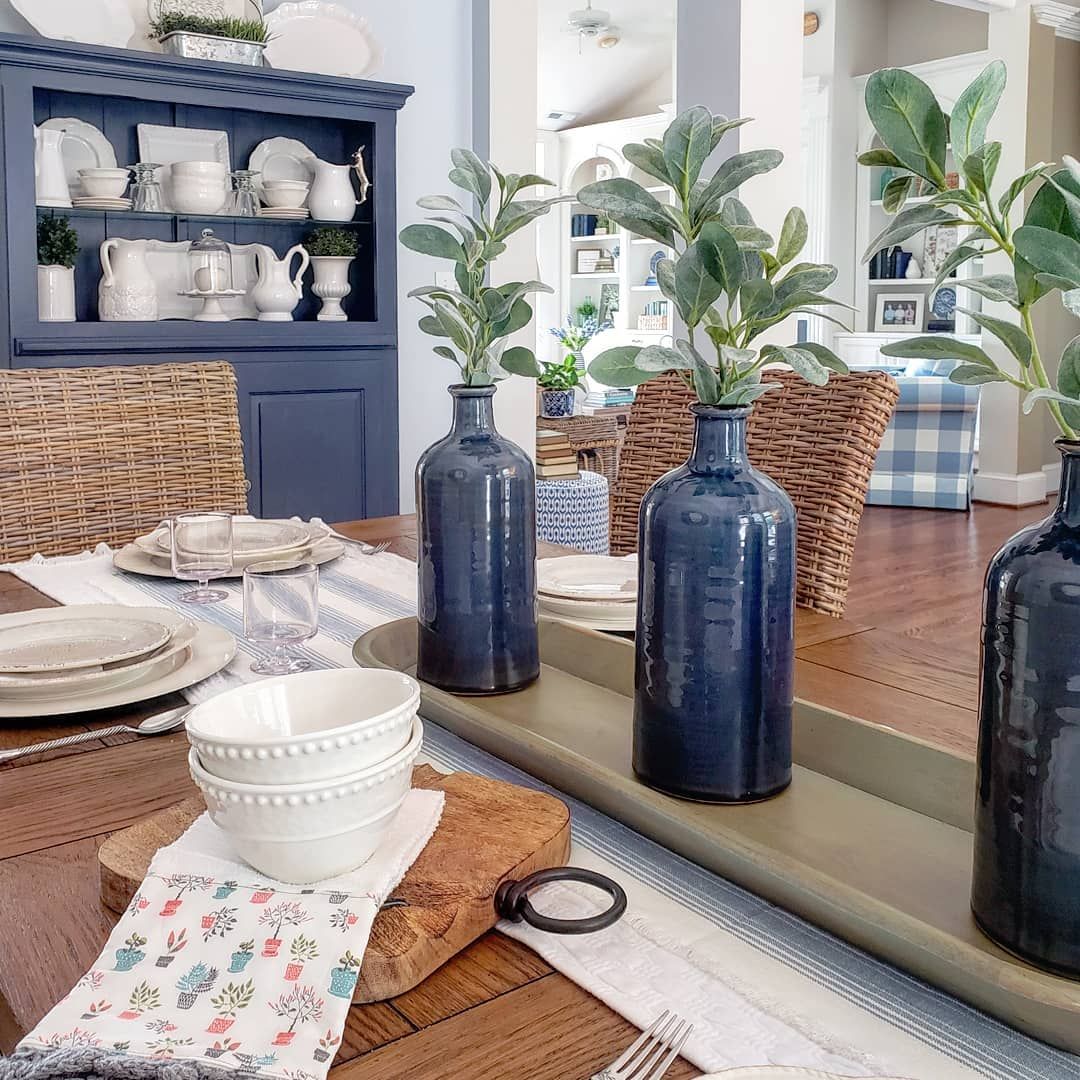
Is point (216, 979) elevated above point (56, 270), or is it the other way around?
point (56, 270)

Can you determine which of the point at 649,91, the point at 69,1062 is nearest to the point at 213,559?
the point at 69,1062

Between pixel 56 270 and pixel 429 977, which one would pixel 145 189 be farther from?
pixel 429 977

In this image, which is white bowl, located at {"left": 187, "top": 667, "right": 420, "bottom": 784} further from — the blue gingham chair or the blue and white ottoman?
the blue gingham chair

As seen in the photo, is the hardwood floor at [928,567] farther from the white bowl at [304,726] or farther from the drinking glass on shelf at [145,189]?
the white bowl at [304,726]

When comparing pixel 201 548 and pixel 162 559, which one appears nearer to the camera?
pixel 201 548

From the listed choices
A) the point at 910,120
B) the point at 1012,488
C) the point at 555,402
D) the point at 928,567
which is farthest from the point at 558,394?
the point at 910,120

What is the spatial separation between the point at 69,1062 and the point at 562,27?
7.75 metres

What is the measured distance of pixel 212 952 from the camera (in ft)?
1.91

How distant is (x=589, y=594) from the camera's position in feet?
4.10

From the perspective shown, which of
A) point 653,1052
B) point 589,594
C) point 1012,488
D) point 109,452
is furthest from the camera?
point 1012,488

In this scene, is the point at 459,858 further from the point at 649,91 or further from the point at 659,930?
the point at 649,91

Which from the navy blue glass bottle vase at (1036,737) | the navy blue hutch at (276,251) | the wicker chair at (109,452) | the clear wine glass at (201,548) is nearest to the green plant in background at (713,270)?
the navy blue glass bottle vase at (1036,737)

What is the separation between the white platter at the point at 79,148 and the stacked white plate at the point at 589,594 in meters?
2.64

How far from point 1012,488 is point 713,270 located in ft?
19.6
